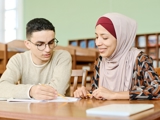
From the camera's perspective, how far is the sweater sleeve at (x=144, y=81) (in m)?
1.61

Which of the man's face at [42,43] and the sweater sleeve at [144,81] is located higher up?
the man's face at [42,43]

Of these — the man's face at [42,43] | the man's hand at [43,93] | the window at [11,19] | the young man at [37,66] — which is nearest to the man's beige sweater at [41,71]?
the young man at [37,66]

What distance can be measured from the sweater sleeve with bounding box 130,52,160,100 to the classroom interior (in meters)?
3.04

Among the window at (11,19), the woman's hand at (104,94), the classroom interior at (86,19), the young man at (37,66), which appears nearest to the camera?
the woman's hand at (104,94)

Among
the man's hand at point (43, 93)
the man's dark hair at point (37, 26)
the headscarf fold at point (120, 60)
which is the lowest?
the man's hand at point (43, 93)

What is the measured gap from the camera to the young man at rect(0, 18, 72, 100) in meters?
1.74

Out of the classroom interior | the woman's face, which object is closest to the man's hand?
the woman's face

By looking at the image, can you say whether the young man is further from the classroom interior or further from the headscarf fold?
the classroom interior

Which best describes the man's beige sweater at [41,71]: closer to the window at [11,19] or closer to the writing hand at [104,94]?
the writing hand at [104,94]

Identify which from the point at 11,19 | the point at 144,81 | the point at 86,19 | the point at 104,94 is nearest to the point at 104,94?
the point at 104,94

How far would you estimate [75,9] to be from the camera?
7.97 m

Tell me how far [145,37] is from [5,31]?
447 centimetres

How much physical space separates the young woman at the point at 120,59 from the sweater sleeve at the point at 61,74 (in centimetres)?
15

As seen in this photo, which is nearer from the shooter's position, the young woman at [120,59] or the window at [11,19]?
the young woman at [120,59]
